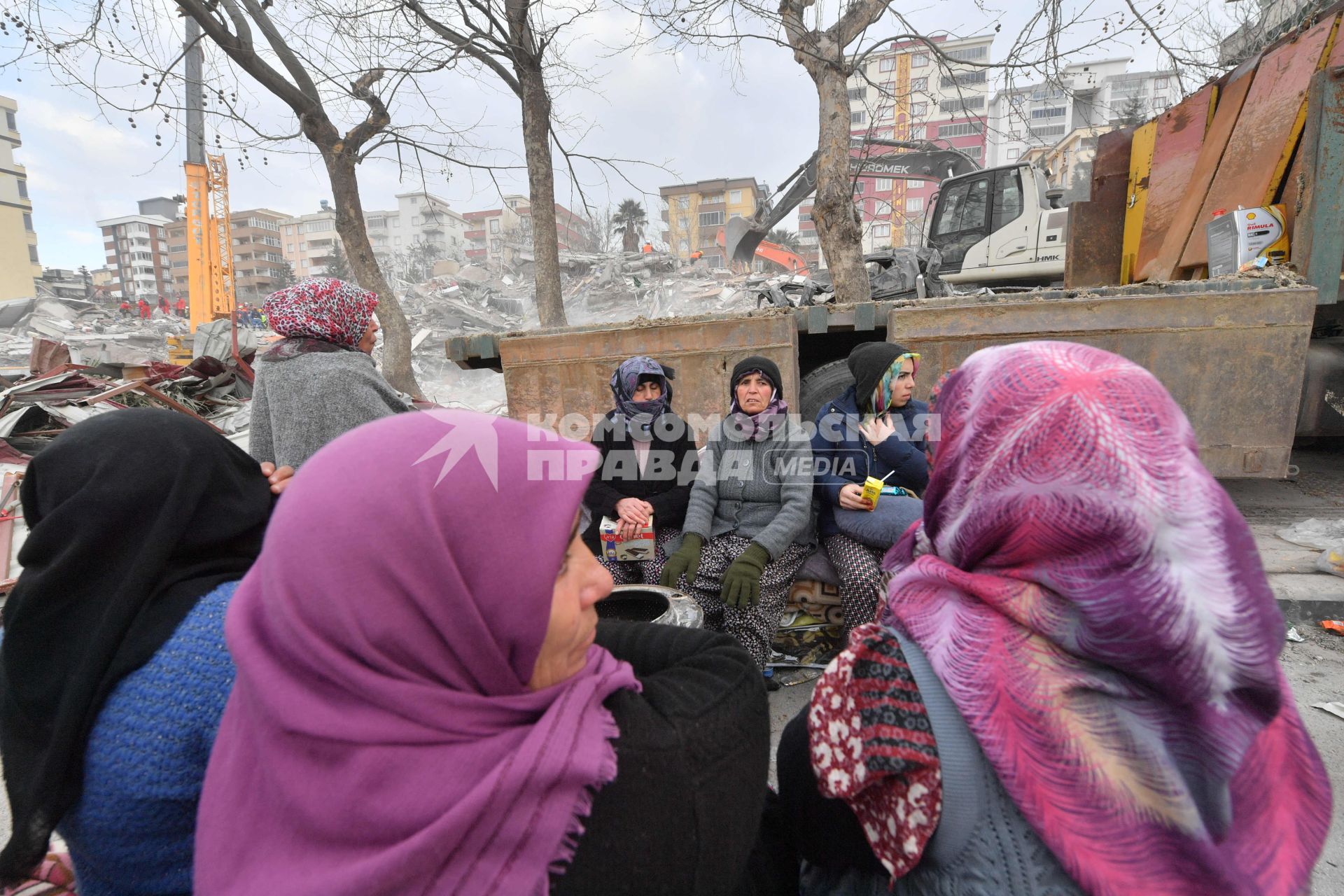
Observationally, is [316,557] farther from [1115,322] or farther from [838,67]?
[838,67]

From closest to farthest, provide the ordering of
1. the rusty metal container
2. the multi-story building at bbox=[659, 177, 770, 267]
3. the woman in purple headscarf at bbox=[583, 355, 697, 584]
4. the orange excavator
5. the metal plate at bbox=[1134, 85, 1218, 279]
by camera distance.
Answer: the woman in purple headscarf at bbox=[583, 355, 697, 584], the rusty metal container, the metal plate at bbox=[1134, 85, 1218, 279], the orange excavator, the multi-story building at bbox=[659, 177, 770, 267]

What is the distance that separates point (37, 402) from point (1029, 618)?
29.4ft

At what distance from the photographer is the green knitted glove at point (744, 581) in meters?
2.70

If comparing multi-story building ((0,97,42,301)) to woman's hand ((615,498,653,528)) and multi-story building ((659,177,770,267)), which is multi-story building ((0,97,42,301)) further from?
woman's hand ((615,498,653,528))

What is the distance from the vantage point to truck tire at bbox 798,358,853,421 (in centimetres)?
541

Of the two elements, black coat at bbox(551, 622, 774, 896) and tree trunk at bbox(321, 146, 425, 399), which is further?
tree trunk at bbox(321, 146, 425, 399)

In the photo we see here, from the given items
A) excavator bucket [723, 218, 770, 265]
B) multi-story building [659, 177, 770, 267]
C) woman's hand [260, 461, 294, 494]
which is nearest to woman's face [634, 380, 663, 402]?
woman's hand [260, 461, 294, 494]

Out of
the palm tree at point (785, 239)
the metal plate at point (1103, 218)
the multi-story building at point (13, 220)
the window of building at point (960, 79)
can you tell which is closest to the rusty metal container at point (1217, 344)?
the metal plate at point (1103, 218)

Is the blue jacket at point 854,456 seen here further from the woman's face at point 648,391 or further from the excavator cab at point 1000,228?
the excavator cab at point 1000,228

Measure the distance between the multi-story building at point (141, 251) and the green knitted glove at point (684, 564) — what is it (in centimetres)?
8708

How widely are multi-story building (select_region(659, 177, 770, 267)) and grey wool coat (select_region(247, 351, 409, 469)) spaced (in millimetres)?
45559

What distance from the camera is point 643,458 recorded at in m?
3.36

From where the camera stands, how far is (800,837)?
1214mm

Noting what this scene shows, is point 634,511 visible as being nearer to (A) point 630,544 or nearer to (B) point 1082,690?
(A) point 630,544
